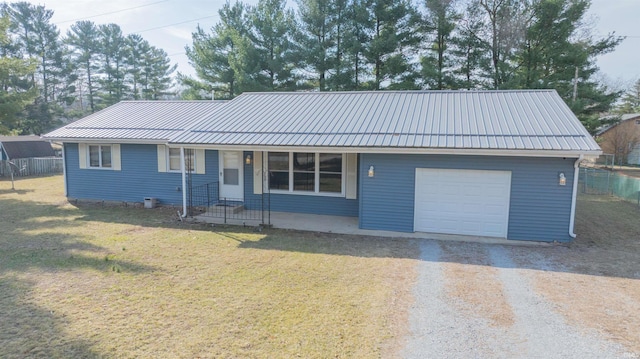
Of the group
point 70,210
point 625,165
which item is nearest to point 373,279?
point 70,210

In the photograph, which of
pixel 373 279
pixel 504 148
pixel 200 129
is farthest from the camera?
pixel 200 129

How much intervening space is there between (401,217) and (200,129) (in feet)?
21.1

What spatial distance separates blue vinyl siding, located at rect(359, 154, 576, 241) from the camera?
8.84 m

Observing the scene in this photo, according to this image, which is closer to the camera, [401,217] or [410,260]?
[410,260]

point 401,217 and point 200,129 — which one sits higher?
point 200,129

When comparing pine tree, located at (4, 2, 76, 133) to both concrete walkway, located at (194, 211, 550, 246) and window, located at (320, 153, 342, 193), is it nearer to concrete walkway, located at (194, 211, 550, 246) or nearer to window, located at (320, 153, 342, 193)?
concrete walkway, located at (194, 211, 550, 246)

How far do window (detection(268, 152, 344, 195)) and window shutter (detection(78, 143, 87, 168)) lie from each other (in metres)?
7.08

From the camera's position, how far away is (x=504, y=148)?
27.9 feet

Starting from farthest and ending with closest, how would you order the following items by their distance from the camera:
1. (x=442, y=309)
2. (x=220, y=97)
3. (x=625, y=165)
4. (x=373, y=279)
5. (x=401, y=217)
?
(x=625, y=165) → (x=220, y=97) → (x=401, y=217) → (x=373, y=279) → (x=442, y=309)

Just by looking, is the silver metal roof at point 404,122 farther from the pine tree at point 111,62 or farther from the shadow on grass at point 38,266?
the pine tree at point 111,62

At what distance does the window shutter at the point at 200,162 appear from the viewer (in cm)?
1261

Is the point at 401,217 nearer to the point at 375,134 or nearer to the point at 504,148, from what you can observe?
the point at 375,134

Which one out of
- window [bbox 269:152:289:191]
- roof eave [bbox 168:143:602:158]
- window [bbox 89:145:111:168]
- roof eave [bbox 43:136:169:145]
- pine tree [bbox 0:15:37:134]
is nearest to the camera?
roof eave [bbox 168:143:602:158]

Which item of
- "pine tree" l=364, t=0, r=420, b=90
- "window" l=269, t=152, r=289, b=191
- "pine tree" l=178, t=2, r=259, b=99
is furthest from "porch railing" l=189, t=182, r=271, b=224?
"pine tree" l=364, t=0, r=420, b=90
